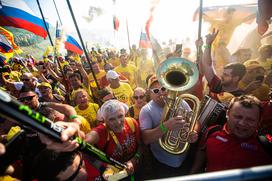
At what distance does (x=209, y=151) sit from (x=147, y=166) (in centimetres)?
127

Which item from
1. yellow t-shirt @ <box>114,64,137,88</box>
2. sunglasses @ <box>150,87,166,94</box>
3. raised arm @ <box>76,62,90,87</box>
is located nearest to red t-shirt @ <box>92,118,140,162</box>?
sunglasses @ <box>150,87,166,94</box>

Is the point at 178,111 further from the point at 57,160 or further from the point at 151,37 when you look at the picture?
the point at 151,37

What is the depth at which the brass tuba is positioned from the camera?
2.47m

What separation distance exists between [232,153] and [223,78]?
5.33 feet

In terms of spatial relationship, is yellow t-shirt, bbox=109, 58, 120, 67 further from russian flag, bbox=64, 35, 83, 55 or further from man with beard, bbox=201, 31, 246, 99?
man with beard, bbox=201, 31, 246, 99

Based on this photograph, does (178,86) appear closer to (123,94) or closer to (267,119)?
(267,119)

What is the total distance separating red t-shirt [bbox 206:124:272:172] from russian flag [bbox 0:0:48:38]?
Result: 7.08m

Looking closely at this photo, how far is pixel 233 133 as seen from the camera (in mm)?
2189

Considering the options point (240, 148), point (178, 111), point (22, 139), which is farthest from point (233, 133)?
point (22, 139)

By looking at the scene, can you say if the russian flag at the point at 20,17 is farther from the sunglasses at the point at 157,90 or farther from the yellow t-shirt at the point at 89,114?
the sunglasses at the point at 157,90

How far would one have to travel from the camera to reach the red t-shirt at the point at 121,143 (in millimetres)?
2593

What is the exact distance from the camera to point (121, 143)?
2.67 metres

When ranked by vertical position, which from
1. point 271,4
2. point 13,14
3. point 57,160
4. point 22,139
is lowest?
point 57,160

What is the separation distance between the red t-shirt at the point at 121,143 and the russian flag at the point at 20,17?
19.3 feet
